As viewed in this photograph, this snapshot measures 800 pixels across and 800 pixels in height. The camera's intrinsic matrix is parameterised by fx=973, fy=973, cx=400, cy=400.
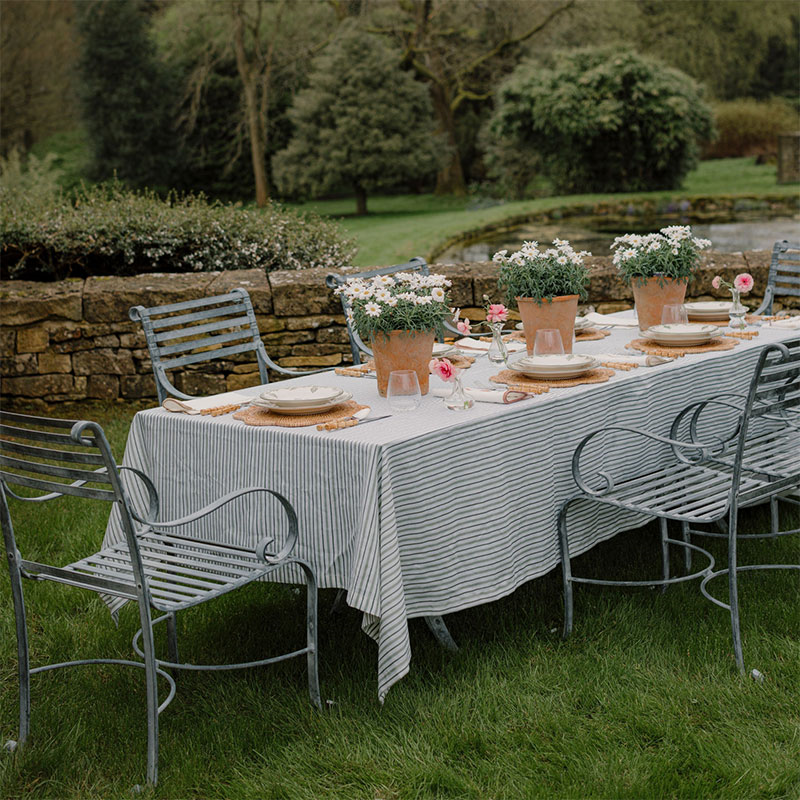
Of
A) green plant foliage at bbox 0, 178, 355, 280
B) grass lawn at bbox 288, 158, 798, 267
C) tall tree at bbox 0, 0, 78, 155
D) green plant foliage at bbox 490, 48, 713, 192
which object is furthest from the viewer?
tall tree at bbox 0, 0, 78, 155

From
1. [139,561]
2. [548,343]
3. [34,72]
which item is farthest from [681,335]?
[34,72]

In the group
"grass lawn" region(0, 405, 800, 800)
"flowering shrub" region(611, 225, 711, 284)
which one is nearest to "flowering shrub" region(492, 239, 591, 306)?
"flowering shrub" region(611, 225, 711, 284)

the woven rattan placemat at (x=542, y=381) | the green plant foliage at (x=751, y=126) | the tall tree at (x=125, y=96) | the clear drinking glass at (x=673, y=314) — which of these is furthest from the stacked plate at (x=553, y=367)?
the green plant foliage at (x=751, y=126)

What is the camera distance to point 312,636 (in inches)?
103

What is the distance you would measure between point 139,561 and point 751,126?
94.0 ft

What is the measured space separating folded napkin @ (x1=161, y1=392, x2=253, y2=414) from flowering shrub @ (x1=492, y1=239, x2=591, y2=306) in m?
1.02

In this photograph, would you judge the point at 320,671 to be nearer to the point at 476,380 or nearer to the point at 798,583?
the point at 476,380

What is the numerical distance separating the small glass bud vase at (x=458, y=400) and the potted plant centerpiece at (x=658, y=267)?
127 centimetres

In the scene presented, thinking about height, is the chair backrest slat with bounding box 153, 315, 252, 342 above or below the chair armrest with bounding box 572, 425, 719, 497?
above

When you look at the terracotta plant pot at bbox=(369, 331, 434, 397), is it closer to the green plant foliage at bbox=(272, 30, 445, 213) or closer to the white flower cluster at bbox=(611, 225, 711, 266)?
the white flower cluster at bbox=(611, 225, 711, 266)

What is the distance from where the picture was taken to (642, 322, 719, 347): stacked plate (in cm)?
363

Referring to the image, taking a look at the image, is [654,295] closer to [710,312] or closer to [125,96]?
[710,312]

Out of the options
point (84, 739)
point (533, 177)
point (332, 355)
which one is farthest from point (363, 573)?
point (533, 177)

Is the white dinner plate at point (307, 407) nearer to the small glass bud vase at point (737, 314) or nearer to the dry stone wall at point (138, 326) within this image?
the small glass bud vase at point (737, 314)
